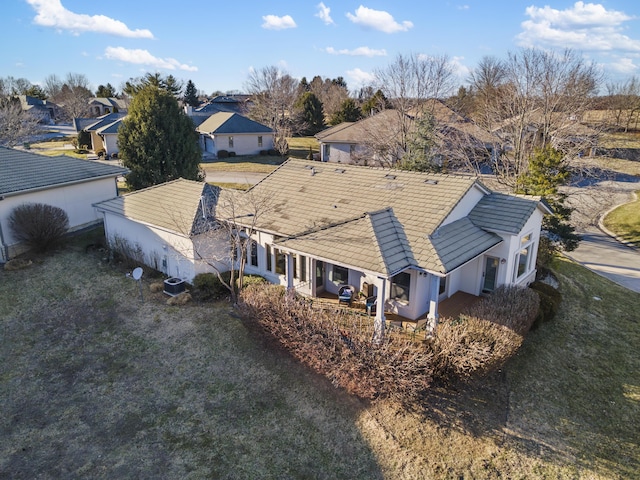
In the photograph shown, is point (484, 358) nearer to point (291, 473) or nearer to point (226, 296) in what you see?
point (291, 473)

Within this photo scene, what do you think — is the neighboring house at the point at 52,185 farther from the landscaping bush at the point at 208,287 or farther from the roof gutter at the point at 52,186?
the landscaping bush at the point at 208,287

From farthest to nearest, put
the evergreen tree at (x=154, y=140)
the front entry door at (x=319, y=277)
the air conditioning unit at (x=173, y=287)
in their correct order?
the evergreen tree at (x=154, y=140), the air conditioning unit at (x=173, y=287), the front entry door at (x=319, y=277)

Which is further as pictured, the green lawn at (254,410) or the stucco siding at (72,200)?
the stucco siding at (72,200)

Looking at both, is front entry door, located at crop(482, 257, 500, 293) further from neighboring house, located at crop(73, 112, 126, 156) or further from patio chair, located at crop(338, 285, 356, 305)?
neighboring house, located at crop(73, 112, 126, 156)

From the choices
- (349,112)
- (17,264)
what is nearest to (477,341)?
(17,264)

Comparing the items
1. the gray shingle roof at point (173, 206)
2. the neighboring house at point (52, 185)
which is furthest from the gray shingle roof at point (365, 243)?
the neighboring house at point (52, 185)

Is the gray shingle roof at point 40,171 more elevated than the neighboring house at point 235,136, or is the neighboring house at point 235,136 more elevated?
the neighboring house at point 235,136

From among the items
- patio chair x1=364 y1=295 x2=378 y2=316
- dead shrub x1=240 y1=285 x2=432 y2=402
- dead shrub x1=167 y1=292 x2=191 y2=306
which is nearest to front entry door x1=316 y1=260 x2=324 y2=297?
dead shrub x1=240 y1=285 x2=432 y2=402
